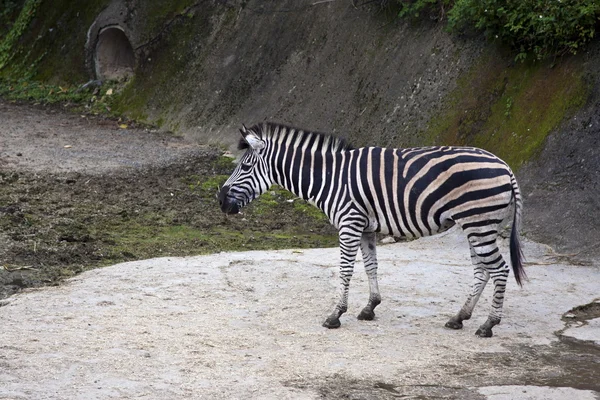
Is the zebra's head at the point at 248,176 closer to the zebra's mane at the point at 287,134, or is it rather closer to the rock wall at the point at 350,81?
the zebra's mane at the point at 287,134

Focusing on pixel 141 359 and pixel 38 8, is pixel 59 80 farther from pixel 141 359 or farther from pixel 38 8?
pixel 141 359

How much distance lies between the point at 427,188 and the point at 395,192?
30cm

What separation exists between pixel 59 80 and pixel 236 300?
14.6m

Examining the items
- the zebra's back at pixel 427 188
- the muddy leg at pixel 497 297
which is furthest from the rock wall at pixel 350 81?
the zebra's back at pixel 427 188

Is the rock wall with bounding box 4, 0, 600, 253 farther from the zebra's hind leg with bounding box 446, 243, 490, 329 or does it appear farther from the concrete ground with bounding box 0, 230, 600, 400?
the zebra's hind leg with bounding box 446, 243, 490, 329

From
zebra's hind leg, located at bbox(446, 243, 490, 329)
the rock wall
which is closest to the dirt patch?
the rock wall

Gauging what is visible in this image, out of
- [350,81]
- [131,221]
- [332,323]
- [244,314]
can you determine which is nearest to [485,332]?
[332,323]

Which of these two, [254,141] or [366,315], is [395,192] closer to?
[366,315]

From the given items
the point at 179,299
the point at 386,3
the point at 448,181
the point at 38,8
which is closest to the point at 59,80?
the point at 38,8

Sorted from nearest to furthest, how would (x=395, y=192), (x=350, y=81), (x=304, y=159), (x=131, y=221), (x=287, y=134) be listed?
(x=395, y=192), (x=304, y=159), (x=287, y=134), (x=131, y=221), (x=350, y=81)

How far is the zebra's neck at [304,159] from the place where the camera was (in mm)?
8102

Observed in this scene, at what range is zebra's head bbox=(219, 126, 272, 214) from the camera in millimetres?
8453

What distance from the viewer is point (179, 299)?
832 cm

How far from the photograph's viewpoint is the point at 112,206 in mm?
12656
